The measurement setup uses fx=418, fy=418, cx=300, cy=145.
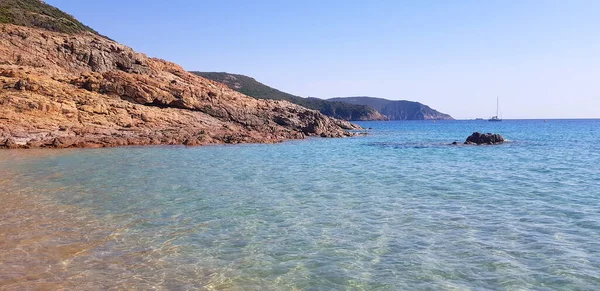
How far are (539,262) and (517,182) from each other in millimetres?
10392

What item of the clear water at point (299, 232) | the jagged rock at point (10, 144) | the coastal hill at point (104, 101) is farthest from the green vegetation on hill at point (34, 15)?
the clear water at point (299, 232)

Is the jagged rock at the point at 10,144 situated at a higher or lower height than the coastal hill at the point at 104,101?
lower

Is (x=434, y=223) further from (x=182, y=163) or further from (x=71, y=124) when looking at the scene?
(x=71, y=124)

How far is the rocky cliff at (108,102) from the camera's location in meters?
36.3

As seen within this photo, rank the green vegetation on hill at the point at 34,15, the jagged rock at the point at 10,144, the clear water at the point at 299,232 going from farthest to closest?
the green vegetation on hill at the point at 34,15 < the jagged rock at the point at 10,144 < the clear water at the point at 299,232

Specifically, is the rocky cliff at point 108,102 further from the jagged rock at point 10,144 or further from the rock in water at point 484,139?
the rock in water at point 484,139

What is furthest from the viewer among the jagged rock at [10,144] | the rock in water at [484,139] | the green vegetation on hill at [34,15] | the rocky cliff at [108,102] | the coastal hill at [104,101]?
the green vegetation on hill at [34,15]

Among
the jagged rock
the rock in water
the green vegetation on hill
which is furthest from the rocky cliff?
the rock in water

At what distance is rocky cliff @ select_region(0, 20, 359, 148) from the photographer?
1430 inches

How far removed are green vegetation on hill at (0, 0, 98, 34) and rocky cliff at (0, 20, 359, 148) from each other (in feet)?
29.9

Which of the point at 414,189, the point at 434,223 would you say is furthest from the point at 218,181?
the point at 434,223

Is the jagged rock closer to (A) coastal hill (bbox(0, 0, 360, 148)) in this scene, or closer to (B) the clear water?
(A) coastal hill (bbox(0, 0, 360, 148))

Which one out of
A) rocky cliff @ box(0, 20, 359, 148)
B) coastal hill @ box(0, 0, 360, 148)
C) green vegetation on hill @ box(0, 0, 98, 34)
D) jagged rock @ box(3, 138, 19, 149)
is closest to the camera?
jagged rock @ box(3, 138, 19, 149)

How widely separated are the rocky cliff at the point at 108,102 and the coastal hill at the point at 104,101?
81 millimetres
